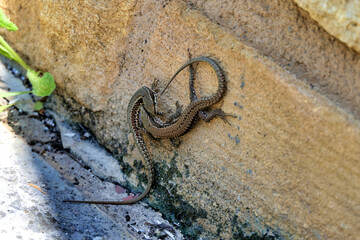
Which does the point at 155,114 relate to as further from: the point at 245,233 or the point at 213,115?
the point at 245,233

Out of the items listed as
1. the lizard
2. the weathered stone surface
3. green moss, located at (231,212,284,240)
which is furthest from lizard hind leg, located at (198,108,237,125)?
the weathered stone surface

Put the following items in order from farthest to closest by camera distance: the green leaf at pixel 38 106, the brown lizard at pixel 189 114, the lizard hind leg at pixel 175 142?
the green leaf at pixel 38 106
the lizard hind leg at pixel 175 142
the brown lizard at pixel 189 114

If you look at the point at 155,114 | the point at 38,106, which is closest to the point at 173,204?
the point at 155,114

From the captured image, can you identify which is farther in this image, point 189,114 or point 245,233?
point 189,114

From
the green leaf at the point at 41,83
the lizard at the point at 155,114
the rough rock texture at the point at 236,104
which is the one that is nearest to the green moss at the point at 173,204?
the rough rock texture at the point at 236,104

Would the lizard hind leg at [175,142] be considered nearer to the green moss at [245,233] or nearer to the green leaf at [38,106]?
the green moss at [245,233]

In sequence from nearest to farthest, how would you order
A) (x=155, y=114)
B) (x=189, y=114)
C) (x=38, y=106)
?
(x=189, y=114), (x=155, y=114), (x=38, y=106)

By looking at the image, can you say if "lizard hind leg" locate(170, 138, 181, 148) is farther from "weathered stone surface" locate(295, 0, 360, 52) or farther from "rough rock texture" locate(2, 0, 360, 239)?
"weathered stone surface" locate(295, 0, 360, 52)
